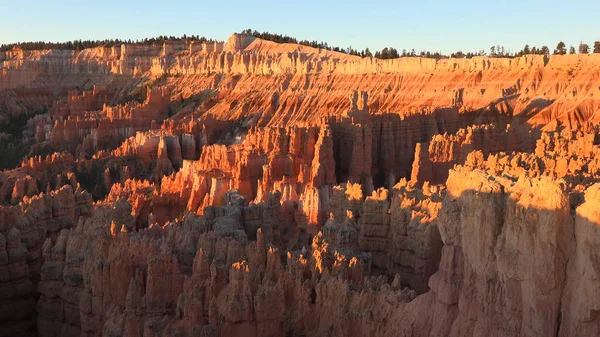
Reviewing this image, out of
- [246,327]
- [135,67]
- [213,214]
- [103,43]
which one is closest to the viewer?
[246,327]

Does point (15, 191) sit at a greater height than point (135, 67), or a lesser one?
lesser

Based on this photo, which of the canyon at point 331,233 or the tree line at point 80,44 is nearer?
the canyon at point 331,233

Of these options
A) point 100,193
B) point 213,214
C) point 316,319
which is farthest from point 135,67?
point 316,319

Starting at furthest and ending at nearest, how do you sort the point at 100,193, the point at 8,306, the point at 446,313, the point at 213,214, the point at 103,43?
the point at 103,43 → the point at 100,193 → the point at 213,214 → the point at 8,306 → the point at 446,313

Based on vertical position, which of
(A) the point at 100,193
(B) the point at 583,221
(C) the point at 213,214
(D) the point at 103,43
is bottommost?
(A) the point at 100,193

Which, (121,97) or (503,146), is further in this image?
(121,97)

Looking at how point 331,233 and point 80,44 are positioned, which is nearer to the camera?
point 331,233

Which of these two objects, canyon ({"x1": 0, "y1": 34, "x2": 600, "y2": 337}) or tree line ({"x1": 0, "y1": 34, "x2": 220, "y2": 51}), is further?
tree line ({"x1": 0, "y1": 34, "x2": 220, "y2": 51})

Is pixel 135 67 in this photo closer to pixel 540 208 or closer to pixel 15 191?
pixel 15 191
